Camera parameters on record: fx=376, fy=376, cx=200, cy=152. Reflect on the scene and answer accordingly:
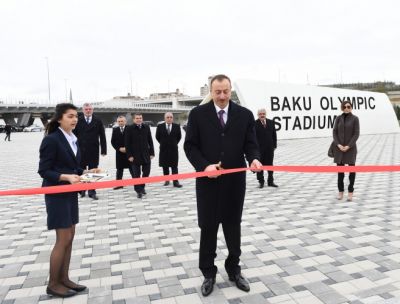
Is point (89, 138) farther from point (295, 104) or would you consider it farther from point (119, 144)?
point (295, 104)

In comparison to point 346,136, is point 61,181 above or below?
below

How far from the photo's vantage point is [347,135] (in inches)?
266

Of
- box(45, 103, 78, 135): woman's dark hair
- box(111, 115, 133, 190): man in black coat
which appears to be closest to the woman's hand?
box(45, 103, 78, 135): woman's dark hair

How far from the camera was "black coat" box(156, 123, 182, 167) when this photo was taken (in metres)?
9.30

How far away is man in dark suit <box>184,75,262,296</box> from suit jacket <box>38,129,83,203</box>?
1072 millimetres

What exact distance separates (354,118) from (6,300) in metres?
5.91

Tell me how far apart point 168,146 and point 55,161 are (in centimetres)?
603

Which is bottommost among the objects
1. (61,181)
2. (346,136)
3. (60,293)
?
(60,293)

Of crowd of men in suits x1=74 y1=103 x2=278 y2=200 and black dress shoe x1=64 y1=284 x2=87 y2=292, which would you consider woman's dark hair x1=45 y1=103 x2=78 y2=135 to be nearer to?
black dress shoe x1=64 y1=284 x2=87 y2=292

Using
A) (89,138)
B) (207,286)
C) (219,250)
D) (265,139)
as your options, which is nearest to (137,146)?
(89,138)

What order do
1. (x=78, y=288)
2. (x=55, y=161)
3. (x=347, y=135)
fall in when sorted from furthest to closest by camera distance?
(x=347, y=135), (x=78, y=288), (x=55, y=161)

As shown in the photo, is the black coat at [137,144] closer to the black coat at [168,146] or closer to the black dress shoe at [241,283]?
the black coat at [168,146]

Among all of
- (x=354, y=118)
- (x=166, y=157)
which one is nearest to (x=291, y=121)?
(x=166, y=157)

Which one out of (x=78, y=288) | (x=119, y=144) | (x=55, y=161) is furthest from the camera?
(x=119, y=144)
